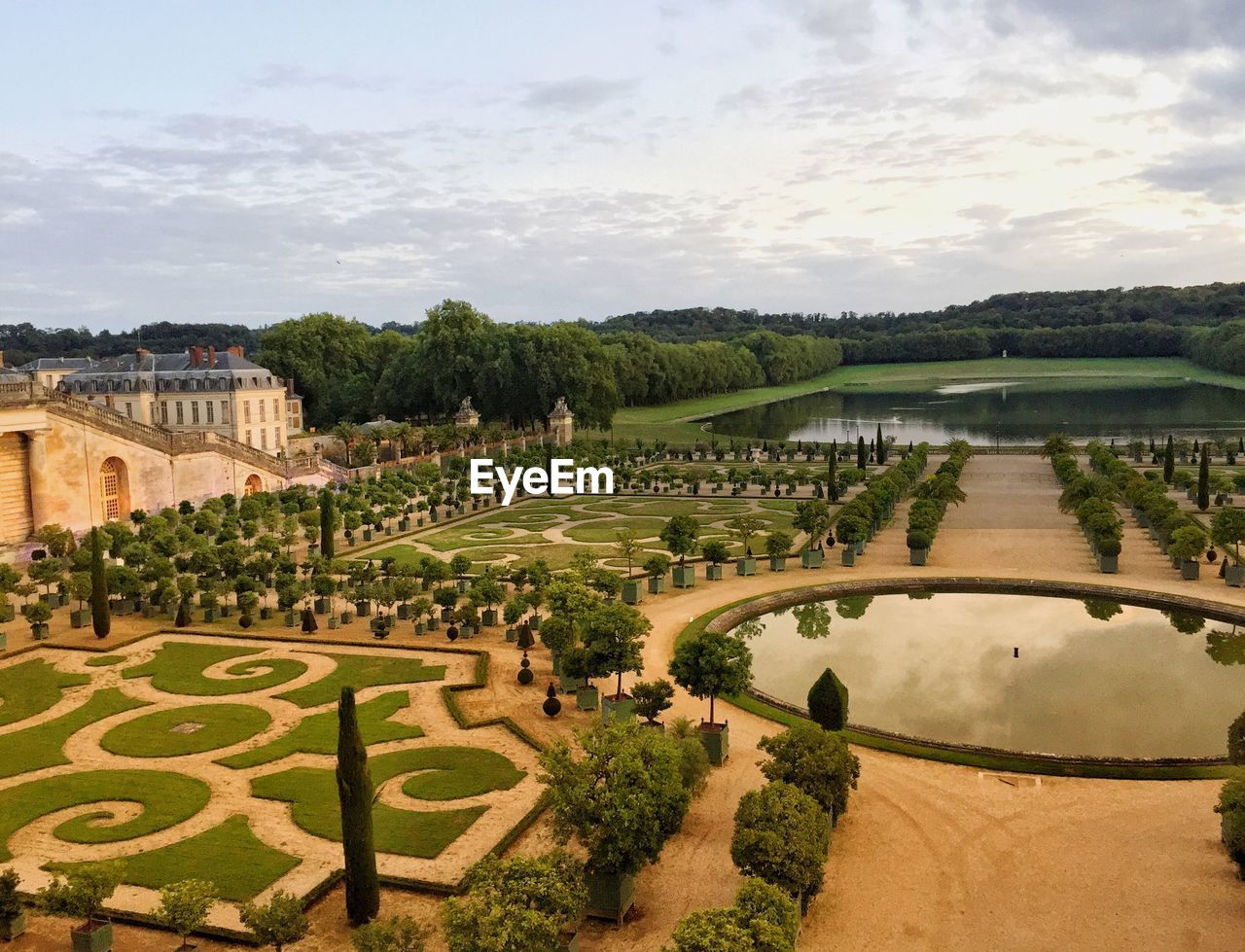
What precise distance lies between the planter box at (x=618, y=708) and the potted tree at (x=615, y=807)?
704 cm

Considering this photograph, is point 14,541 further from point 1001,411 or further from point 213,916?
point 1001,411

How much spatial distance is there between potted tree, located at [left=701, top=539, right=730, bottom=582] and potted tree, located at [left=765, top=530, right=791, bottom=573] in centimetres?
174

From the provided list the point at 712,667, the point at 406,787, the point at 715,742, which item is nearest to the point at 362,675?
the point at 406,787

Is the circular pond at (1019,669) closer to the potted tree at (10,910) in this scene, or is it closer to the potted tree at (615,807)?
the potted tree at (615,807)

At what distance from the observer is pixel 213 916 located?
16188 millimetres

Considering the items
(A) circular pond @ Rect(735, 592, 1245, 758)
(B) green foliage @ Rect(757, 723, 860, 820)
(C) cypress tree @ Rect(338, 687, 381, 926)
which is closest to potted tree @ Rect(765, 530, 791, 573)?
(A) circular pond @ Rect(735, 592, 1245, 758)

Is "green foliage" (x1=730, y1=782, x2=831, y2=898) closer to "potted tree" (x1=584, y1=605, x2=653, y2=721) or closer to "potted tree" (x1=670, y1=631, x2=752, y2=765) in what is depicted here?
"potted tree" (x1=670, y1=631, x2=752, y2=765)

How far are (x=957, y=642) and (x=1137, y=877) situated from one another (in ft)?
46.3

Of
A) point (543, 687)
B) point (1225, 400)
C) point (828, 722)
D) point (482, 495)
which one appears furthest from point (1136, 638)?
point (1225, 400)

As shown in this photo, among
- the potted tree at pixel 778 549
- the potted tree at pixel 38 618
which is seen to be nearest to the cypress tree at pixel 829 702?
the potted tree at pixel 778 549

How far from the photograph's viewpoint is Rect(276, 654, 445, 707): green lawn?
87.0 ft

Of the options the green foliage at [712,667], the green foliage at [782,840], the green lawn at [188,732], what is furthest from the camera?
the green lawn at [188,732]

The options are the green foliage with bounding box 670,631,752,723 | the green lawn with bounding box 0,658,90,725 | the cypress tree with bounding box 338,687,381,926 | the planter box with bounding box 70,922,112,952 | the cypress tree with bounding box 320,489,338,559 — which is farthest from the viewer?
the cypress tree with bounding box 320,489,338,559

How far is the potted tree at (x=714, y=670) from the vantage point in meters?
22.6
